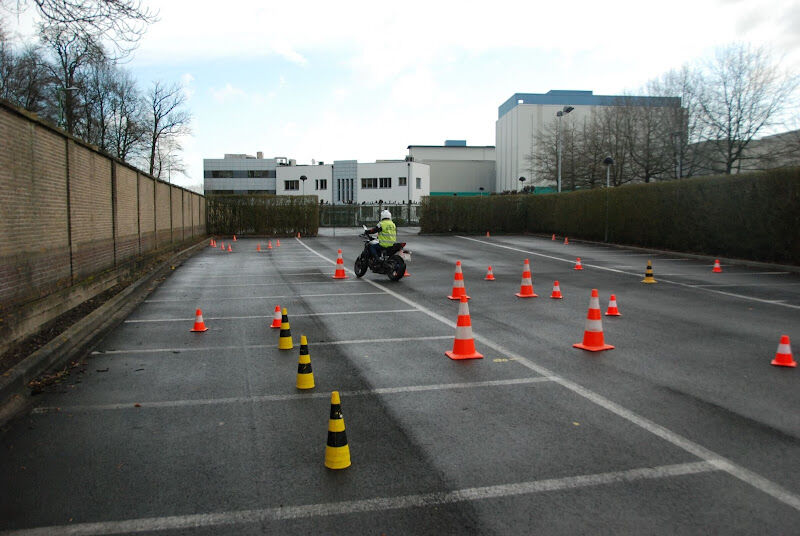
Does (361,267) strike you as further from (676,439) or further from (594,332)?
(676,439)

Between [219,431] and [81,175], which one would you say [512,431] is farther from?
[81,175]

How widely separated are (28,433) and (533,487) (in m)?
4.07

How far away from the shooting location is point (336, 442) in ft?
14.2

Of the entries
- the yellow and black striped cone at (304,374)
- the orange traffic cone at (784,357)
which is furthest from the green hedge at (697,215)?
the yellow and black striped cone at (304,374)

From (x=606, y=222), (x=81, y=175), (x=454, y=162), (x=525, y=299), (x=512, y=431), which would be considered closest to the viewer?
(x=512, y=431)

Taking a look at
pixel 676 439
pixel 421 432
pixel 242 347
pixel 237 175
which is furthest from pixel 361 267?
pixel 237 175

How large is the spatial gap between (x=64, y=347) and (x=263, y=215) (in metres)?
37.1

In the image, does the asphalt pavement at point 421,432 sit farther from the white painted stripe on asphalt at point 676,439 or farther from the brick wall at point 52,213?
the brick wall at point 52,213

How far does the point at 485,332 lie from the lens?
30.7ft

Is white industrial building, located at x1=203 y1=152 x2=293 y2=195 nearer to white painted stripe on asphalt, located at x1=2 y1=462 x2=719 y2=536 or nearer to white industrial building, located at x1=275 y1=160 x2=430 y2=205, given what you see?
white industrial building, located at x1=275 y1=160 x2=430 y2=205

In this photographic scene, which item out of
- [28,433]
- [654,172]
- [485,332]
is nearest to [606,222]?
[654,172]

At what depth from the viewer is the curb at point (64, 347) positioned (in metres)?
5.86

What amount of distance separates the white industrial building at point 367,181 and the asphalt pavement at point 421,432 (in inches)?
3191

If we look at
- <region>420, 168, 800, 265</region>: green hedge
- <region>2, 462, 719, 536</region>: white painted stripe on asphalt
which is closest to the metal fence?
<region>420, 168, 800, 265</region>: green hedge
